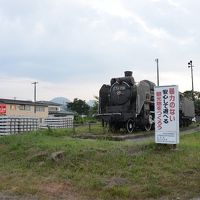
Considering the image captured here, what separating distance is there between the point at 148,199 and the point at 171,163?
2392mm

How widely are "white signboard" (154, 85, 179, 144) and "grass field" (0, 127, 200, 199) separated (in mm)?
329

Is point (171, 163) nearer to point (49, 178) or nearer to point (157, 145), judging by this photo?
point (157, 145)

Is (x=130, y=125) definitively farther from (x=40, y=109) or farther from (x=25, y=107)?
(x=40, y=109)

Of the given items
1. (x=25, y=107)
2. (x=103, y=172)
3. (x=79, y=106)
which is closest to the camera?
(x=103, y=172)

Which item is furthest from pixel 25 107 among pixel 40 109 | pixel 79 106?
pixel 79 106

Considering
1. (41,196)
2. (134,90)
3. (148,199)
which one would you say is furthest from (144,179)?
(134,90)

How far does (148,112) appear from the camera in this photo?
23.0 meters

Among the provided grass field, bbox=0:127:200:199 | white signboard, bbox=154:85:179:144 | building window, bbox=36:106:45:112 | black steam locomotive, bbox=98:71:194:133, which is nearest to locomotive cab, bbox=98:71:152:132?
black steam locomotive, bbox=98:71:194:133

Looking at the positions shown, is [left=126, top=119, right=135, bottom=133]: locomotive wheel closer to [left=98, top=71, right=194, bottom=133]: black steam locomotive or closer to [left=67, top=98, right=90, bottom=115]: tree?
[left=98, top=71, right=194, bottom=133]: black steam locomotive

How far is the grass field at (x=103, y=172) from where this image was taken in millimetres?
9459

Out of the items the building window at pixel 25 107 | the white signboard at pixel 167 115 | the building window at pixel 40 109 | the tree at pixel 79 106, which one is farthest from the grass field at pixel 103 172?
the tree at pixel 79 106

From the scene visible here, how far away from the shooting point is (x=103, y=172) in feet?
36.2

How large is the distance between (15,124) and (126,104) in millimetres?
6953

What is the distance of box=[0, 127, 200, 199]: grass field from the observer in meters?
9.46
